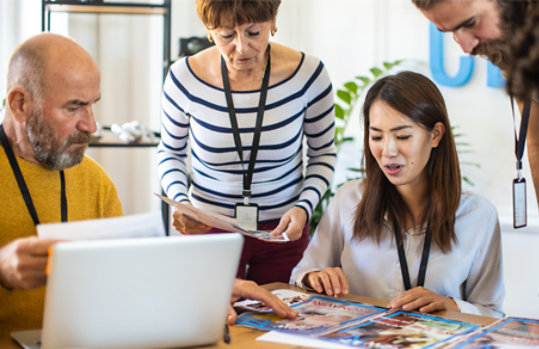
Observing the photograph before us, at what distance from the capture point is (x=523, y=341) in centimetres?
131

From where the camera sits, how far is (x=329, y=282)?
179 cm

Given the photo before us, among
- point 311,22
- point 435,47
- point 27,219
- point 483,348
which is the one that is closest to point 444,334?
point 483,348

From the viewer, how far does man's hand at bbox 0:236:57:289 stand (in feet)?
3.62

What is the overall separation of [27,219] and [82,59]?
409mm

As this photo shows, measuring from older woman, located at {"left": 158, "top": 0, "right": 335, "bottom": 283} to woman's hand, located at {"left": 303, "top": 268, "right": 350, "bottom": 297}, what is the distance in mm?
252

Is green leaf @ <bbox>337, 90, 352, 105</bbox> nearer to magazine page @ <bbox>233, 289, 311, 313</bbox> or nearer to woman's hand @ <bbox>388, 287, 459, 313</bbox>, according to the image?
magazine page @ <bbox>233, 289, 311, 313</bbox>

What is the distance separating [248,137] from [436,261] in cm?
72

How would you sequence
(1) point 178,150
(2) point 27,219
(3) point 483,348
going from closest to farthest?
(3) point 483,348 → (2) point 27,219 → (1) point 178,150

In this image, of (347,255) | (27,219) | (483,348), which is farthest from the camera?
(347,255)

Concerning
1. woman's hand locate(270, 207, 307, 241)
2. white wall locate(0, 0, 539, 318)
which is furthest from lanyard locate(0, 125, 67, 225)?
→ white wall locate(0, 0, 539, 318)

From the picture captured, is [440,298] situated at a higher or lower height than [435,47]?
lower

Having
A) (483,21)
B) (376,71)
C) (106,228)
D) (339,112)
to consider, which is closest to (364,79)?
(376,71)

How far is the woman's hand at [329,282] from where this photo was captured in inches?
69.3

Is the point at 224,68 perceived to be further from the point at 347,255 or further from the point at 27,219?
the point at 27,219
